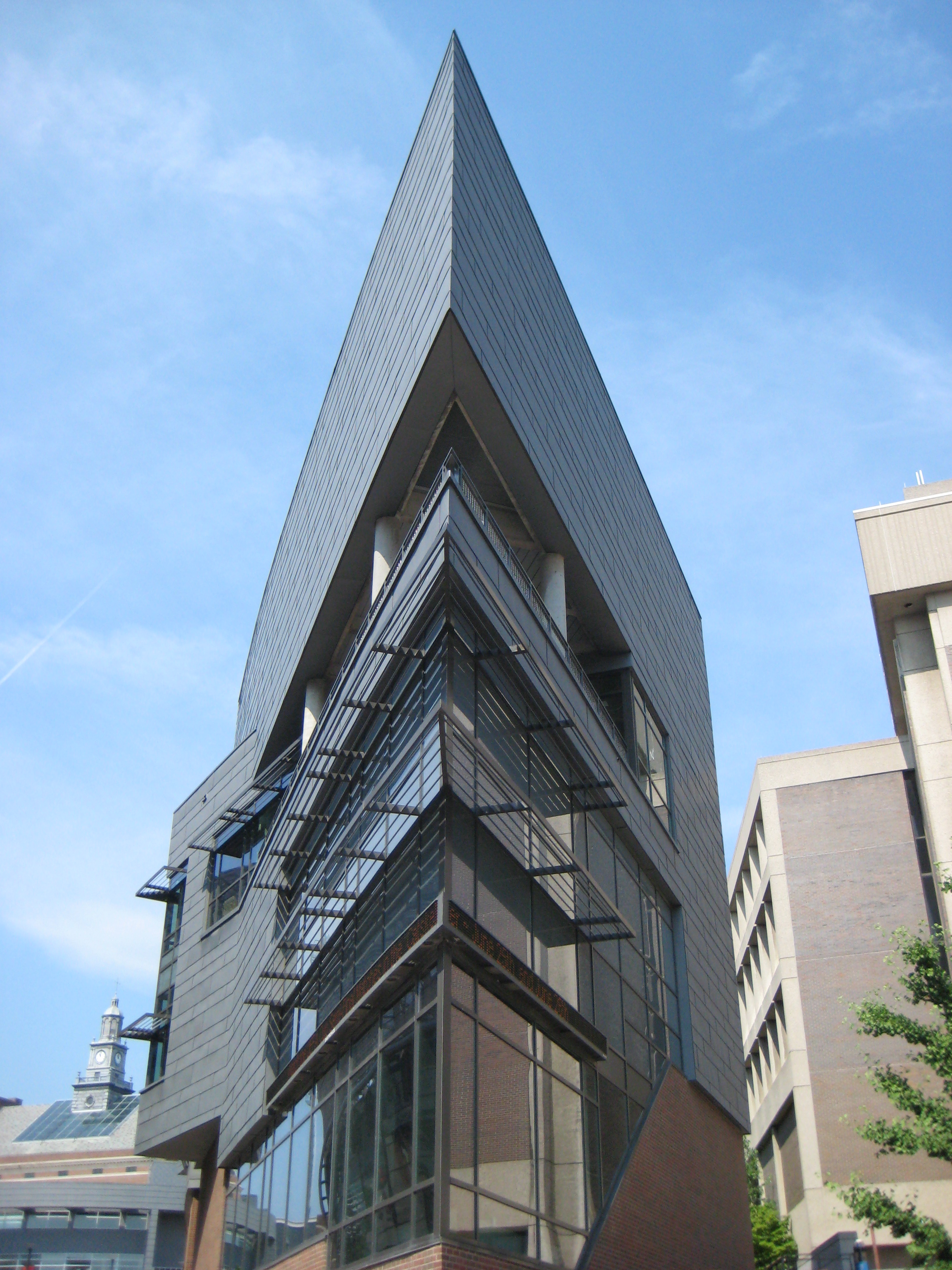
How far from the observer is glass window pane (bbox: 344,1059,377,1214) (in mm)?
14766

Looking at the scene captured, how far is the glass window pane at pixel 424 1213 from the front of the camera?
12.7 meters

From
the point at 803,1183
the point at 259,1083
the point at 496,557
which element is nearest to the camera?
the point at 496,557

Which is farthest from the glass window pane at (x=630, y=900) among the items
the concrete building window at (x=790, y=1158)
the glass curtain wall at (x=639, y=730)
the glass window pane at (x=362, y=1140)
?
the concrete building window at (x=790, y=1158)

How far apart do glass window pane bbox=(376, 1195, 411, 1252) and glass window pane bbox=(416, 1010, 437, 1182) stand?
54cm

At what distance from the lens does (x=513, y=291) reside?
20.8 m

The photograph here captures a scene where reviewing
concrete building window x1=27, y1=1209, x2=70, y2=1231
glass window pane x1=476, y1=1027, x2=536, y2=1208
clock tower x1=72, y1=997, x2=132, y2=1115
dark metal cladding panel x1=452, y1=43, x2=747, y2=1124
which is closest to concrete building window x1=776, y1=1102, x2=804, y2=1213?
dark metal cladding panel x1=452, y1=43, x2=747, y2=1124

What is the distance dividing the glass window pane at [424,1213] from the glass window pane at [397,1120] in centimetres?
23

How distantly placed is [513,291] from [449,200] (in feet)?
8.44

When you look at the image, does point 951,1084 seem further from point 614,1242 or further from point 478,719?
point 478,719

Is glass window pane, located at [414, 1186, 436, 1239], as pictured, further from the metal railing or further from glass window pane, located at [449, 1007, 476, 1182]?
the metal railing

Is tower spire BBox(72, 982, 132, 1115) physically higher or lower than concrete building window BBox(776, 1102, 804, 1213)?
higher

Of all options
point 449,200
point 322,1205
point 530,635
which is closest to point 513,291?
point 449,200

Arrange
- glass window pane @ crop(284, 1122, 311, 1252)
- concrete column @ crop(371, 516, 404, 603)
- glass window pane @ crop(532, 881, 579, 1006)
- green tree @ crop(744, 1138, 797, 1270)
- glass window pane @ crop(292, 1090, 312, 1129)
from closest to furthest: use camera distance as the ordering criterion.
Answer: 1. glass window pane @ crop(532, 881, 579, 1006)
2. glass window pane @ crop(284, 1122, 311, 1252)
3. glass window pane @ crop(292, 1090, 312, 1129)
4. concrete column @ crop(371, 516, 404, 603)
5. green tree @ crop(744, 1138, 797, 1270)

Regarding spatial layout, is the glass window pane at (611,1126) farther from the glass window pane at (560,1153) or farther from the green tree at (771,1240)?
the green tree at (771,1240)
